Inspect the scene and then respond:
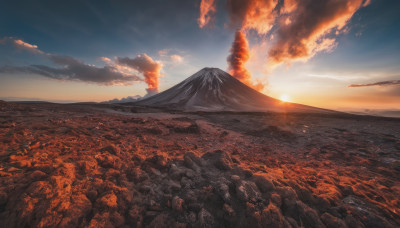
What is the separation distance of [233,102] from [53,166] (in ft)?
241

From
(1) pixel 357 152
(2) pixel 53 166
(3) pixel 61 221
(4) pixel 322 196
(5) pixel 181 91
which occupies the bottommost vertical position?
(1) pixel 357 152

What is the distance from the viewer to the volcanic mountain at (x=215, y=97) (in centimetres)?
7000

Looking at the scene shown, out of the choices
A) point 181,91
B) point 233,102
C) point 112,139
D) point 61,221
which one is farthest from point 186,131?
point 181,91

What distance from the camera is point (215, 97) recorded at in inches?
3123

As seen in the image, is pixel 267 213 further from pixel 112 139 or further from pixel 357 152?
pixel 357 152

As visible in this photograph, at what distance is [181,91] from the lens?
93.3 metres

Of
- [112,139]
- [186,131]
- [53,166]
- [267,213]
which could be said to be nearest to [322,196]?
[267,213]

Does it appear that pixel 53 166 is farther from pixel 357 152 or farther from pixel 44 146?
pixel 357 152

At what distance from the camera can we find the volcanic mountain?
7000 cm

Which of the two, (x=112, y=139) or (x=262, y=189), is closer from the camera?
(x=262, y=189)

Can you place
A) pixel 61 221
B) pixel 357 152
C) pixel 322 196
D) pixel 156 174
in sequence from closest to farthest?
pixel 61 221 < pixel 322 196 < pixel 156 174 < pixel 357 152

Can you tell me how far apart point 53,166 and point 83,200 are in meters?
1.32

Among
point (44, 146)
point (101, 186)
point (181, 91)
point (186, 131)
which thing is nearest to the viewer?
point (101, 186)

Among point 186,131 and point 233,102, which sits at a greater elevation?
point 233,102
